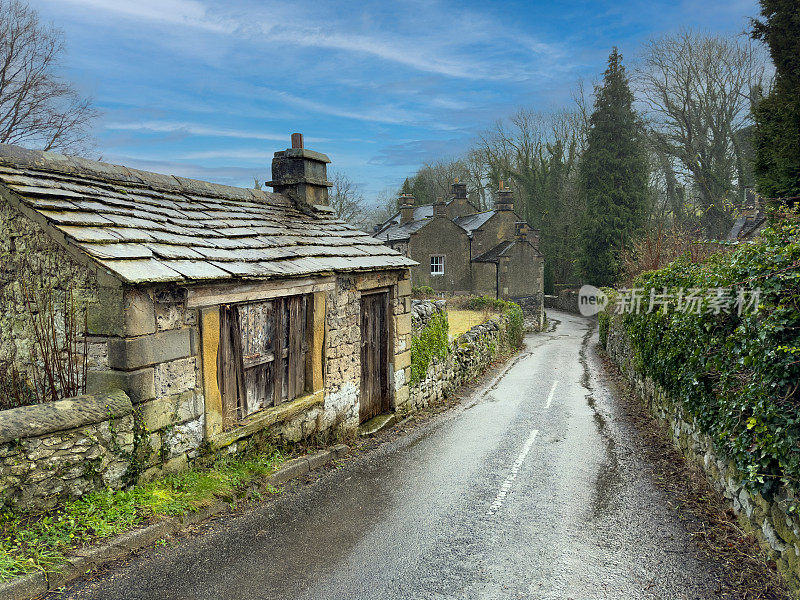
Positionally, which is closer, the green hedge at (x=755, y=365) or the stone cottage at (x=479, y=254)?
the green hedge at (x=755, y=365)

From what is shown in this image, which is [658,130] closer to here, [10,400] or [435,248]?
[435,248]

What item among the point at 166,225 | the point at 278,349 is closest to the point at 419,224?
the point at 278,349

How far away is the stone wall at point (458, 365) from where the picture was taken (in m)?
11.9

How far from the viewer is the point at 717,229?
33.2m

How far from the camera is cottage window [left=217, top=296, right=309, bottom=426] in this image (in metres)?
6.62

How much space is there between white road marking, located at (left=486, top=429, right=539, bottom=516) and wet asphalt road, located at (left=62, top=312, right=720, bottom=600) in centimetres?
3

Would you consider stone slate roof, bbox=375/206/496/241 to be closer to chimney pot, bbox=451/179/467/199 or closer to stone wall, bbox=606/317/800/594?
chimney pot, bbox=451/179/467/199

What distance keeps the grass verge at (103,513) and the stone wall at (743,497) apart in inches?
211

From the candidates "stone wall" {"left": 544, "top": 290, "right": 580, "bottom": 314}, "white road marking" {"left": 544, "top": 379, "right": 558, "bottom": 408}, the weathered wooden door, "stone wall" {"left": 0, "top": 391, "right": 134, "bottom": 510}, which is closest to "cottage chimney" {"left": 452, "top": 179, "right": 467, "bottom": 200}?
"stone wall" {"left": 544, "top": 290, "right": 580, "bottom": 314}

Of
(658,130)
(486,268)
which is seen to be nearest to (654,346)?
(486,268)

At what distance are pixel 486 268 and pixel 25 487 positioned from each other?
33.0 meters

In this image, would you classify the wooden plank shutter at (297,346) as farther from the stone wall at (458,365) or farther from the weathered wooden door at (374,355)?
the stone wall at (458,365)

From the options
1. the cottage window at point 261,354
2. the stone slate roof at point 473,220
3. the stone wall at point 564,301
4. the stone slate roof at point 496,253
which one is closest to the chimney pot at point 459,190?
the stone slate roof at point 473,220

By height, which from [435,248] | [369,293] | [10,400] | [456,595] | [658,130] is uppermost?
[658,130]
